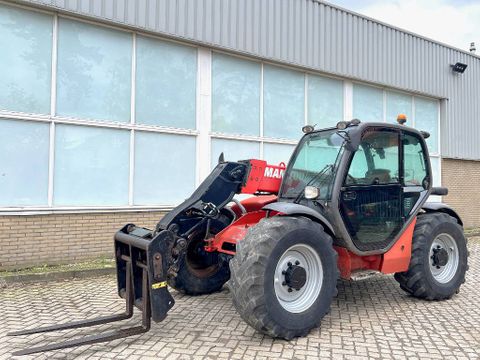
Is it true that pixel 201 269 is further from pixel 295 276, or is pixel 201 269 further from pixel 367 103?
pixel 367 103

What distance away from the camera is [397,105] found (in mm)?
13328

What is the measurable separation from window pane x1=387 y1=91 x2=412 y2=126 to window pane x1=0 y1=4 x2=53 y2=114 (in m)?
9.83

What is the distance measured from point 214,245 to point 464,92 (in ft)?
43.8

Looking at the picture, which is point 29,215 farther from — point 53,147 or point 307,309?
point 307,309

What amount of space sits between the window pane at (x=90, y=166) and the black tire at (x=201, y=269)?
132 inches

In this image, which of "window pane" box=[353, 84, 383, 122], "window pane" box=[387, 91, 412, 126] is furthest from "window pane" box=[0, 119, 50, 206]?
"window pane" box=[387, 91, 412, 126]

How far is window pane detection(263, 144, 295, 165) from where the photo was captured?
10.6 meters

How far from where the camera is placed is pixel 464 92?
586 inches

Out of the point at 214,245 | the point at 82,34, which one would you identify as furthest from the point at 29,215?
the point at 214,245

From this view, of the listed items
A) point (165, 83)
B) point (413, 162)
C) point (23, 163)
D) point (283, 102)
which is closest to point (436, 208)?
point (413, 162)

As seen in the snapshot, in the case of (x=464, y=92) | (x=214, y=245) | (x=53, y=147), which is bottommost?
(x=214, y=245)

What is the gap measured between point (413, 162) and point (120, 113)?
568 centimetres

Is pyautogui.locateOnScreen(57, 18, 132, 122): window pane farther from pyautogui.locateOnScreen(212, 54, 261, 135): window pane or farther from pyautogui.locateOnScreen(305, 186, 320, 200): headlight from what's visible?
pyautogui.locateOnScreen(305, 186, 320, 200): headlight

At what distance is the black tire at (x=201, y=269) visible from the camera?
5.53m
